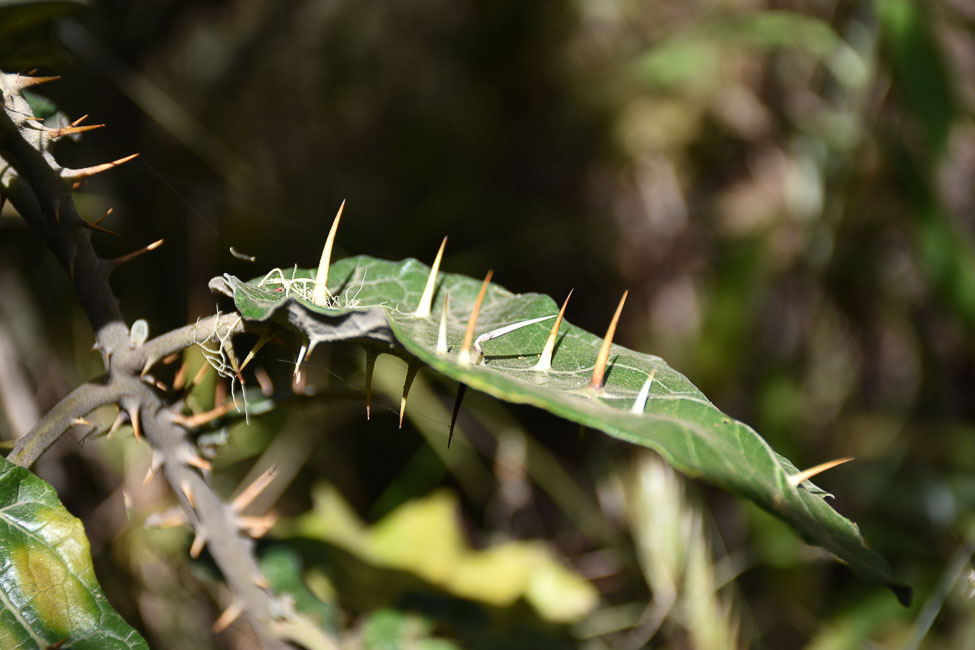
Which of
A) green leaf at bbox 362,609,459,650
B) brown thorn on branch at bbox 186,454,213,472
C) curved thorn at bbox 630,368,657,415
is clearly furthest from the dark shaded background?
curved thorn at bbox 630,368,657,415

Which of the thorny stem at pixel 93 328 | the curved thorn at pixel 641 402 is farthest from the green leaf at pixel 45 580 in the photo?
the curved thorn at pixel 641 402

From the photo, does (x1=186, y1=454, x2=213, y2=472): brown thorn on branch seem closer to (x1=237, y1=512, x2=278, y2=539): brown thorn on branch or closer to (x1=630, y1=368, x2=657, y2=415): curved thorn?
(x1=237, y1=512, x2=278, y2=539): brown thorn on branch

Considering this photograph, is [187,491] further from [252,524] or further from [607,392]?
[607,392]

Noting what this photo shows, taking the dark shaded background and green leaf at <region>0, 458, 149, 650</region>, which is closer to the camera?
green leaf at <region>0, 458, 149, 650</region>

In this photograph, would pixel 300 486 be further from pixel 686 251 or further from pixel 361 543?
pixel 686 251

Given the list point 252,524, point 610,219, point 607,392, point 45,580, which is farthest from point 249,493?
point 610,219

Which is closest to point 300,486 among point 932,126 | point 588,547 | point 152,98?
point 588,547
